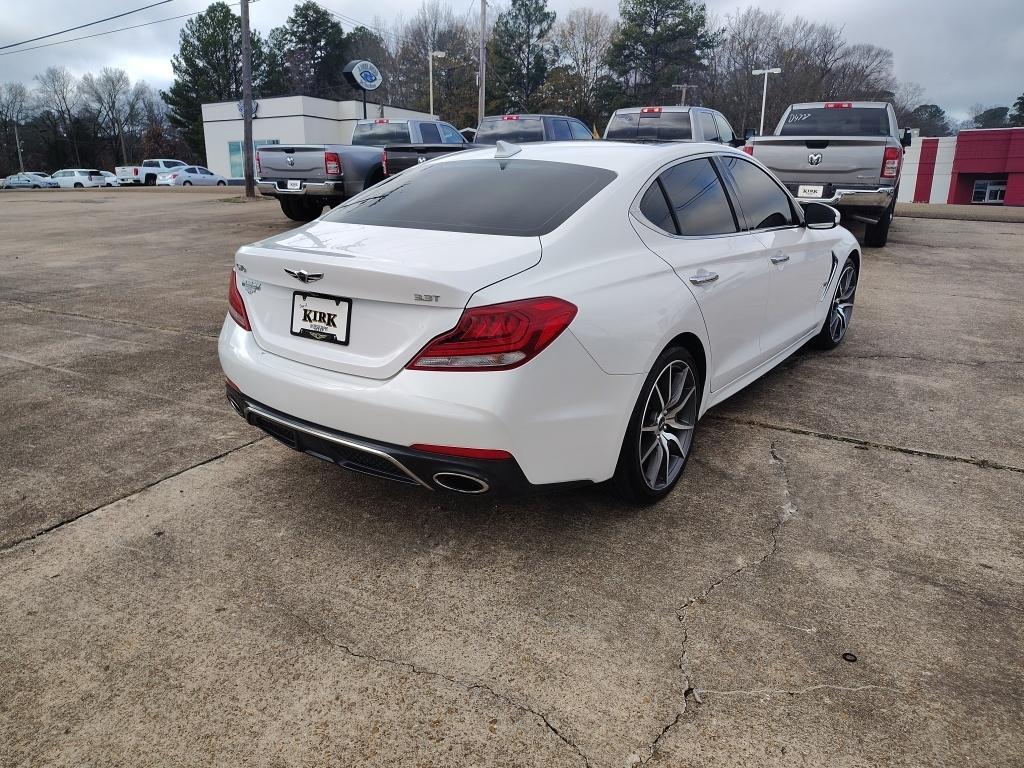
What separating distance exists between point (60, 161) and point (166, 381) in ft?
288

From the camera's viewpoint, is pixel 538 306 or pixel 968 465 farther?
pixel 968 465

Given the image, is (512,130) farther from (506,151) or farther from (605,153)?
(605,153)

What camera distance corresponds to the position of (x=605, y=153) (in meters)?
3.62

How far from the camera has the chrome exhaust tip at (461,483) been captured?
262 centimetres

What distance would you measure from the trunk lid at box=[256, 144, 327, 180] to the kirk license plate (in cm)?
998

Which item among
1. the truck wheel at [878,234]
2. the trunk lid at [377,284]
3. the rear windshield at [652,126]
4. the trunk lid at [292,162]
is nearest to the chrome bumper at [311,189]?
the trunk lid at [292,162]

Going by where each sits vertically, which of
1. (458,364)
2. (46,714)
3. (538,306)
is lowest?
(46,714)

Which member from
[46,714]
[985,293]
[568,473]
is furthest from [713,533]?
[985,293]

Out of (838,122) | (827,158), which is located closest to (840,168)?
(827,158)

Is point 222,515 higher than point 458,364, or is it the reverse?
point 458,364

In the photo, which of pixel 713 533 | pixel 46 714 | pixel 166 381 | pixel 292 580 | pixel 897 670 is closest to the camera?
pixel 46 714

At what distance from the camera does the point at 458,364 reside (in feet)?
8.38

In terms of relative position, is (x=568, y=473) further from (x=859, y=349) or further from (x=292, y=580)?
(x=859, y=349)

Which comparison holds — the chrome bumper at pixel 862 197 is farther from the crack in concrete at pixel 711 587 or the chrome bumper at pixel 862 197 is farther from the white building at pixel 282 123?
the white building at pixel 282 123
